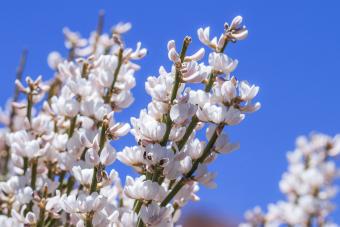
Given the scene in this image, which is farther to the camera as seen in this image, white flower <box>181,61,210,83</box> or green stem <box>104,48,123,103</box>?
green stem <box>104,48,123,103</box>

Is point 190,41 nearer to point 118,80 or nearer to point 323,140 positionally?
point 118,80

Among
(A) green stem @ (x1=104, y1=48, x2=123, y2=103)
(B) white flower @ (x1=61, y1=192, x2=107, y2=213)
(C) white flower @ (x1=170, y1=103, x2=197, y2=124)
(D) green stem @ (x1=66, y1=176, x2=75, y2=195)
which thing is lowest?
(B) white flower @ (x1=61, y1=192, x2=107, y2=213)

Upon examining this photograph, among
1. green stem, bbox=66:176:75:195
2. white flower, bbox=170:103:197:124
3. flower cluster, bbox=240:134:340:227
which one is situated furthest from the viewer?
flower cluster, bbox=240:134:340:227

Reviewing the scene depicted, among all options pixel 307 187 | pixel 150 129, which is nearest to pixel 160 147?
pixel 150 129

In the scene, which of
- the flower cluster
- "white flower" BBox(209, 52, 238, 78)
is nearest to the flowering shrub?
"white flower" BBox(209, 52, 238, 78)

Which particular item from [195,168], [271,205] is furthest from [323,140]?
[195,168]

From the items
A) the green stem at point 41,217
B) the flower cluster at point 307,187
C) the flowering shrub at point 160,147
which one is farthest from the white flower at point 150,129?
the flower cluster at point 307,187

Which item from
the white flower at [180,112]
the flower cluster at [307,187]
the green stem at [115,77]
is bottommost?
the white flower at [180,112]

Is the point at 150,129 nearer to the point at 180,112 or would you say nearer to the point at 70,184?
the point at 180,112

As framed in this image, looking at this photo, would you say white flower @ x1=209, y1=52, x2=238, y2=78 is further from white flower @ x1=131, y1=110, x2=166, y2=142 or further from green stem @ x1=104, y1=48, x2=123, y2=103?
green stem @ x1=104, y1=48, x2=123, y2=103

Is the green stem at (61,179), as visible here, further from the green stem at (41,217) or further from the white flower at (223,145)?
the white flower at (223,145)
